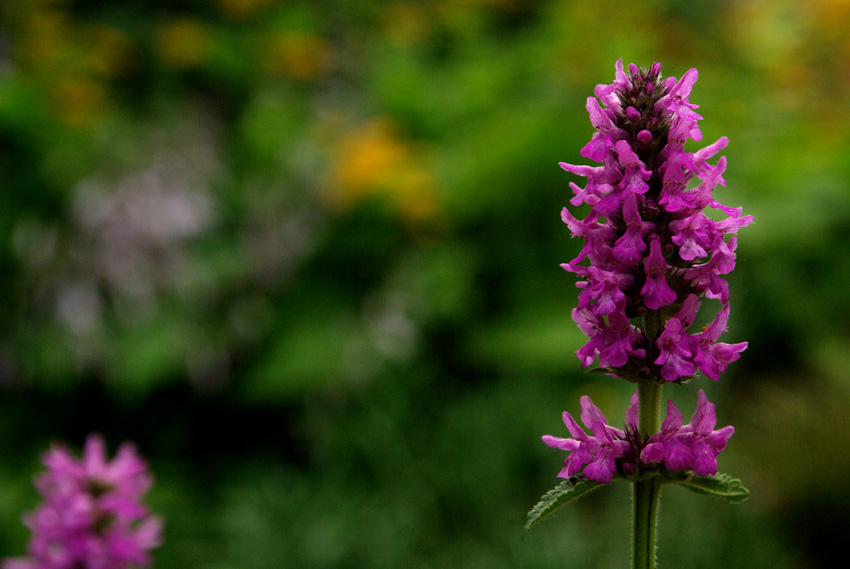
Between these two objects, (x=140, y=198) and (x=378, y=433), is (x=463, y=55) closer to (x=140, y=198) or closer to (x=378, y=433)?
(x=140, y=198)

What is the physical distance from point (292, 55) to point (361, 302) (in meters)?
2.27

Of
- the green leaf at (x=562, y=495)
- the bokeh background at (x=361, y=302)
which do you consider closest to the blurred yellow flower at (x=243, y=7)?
the bokeh background at (x=361, y=302)

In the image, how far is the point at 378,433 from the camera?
3.88m

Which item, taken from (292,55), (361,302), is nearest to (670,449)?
(361,302)

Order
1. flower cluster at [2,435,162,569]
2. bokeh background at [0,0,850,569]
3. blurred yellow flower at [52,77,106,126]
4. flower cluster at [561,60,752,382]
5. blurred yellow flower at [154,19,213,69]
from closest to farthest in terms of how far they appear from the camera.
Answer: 1. flower cluster at [561,60,752,382]
2. flower cluster at [2,435,162,569]
3. bokeh background at [0,0,850,569]
4. blurred yellow flower at [52,77,106,126]
5. blurred yellow flower at [154,19,213,69]

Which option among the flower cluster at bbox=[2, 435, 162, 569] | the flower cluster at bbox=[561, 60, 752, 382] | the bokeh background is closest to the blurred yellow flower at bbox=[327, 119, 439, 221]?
the bokeh background

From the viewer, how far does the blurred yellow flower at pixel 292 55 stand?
242 inches

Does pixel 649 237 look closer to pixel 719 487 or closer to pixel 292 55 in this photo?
pixel 719 487

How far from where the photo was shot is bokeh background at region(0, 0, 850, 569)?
3539 millimetres

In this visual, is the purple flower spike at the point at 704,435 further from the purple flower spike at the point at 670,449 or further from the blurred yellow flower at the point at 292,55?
the blurred yellow flower at the point at 292,55

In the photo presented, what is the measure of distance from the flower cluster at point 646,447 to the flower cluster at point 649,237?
0.18 ft

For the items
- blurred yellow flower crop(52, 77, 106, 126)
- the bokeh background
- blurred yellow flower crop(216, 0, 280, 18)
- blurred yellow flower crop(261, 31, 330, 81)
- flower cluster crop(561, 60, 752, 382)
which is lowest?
flower cluster crop(561, 60, 752, 382)

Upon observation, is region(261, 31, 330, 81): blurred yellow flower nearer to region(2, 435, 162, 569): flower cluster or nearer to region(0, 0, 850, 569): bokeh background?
region(0, 0, 850, 569): bokeh background

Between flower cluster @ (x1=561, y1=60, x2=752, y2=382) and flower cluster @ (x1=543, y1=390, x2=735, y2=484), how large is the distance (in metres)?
0.06
